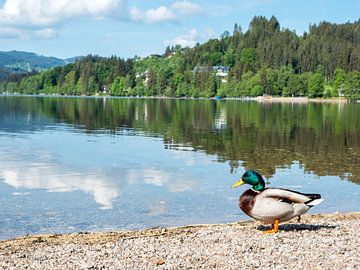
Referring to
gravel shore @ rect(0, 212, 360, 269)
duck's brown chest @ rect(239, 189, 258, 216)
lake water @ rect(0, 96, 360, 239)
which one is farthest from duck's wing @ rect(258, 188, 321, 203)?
lake water @ rect(0, 96, 360, 239)

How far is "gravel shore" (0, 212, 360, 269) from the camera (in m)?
10.8

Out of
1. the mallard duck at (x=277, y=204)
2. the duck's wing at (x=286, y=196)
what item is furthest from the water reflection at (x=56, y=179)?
the duck's wing at (x=286, y=196)

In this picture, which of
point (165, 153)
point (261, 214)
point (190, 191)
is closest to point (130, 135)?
point (165, 153)

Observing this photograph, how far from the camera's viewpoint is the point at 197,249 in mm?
11945

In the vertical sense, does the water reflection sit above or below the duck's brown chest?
below

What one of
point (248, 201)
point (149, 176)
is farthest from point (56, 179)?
point (248, 201)

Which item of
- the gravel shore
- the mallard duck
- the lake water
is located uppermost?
the mallard duck

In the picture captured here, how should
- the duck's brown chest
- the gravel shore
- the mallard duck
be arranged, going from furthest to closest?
the duck's brown chest
the mallard duck
the gravel shore

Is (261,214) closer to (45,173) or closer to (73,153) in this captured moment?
(45,173)

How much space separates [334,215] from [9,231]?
32.8 ft

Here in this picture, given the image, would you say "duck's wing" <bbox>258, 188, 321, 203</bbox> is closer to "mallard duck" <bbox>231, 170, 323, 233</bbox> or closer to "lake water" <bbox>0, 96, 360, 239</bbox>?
"mallard duck" <bbox>231, 170, 323, 233</bbox>

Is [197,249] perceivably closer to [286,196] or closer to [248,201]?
[248,201]

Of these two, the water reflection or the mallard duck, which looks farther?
the water reflection

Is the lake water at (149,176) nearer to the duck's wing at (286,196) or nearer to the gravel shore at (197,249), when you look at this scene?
the gravel shore at (197,249)
